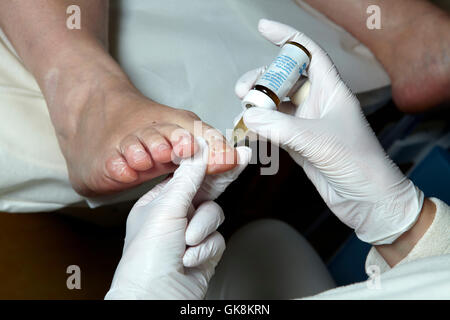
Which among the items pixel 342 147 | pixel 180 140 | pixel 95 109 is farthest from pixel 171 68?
pixel 342 147

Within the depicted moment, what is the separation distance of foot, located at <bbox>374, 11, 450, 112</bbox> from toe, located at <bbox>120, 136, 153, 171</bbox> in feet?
2.37

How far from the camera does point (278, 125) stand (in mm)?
669

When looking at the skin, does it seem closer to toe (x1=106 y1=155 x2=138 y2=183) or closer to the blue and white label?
the blue and white label

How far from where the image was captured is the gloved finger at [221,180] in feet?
2.27

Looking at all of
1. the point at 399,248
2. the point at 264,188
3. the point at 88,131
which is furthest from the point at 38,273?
the point at 399,248

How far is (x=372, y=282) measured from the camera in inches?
21.3

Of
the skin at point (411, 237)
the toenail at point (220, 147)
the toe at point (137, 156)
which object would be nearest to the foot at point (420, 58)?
the skin at point (411, 237)

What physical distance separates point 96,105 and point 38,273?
47 cm

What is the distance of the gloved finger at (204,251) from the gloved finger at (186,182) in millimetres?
70

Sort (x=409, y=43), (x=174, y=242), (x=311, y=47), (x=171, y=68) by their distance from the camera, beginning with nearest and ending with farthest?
(x=174, y=242) → (x=311, y=47) → (x=171, y=68) → (x=409, y=43)

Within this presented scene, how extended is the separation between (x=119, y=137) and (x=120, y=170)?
72 mm

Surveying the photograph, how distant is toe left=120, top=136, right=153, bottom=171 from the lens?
686mm

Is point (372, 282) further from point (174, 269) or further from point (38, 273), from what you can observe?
point (38, 273)

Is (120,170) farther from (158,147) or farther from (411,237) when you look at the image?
(411,237)
